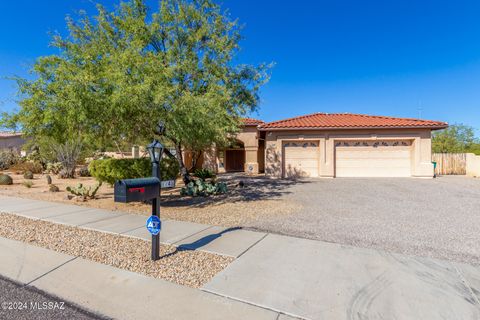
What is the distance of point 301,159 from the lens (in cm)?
1664

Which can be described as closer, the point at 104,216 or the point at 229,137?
the point at 104,216

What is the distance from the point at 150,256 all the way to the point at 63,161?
52.5ft

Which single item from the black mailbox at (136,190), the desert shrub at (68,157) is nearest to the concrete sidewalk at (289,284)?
the black mailbox at (136,190)

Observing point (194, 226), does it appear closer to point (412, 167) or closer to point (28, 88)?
point (28, 88)

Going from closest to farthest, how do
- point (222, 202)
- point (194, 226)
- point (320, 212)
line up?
point (194, 226) < point (320, 212) < point (222, 202)

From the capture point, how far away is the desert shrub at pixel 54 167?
18.0 m

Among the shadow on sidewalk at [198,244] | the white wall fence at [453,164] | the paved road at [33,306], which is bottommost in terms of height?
the paved road at [33,306]

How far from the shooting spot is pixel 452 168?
18.6 metres

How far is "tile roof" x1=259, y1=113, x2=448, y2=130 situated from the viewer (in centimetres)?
1546

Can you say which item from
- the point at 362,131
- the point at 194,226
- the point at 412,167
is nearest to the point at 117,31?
the point at 194,226

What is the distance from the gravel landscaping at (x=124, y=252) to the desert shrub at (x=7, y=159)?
21117mm

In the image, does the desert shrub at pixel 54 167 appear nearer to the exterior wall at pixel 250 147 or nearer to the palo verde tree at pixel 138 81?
the palo verde tree at pixel 138 81

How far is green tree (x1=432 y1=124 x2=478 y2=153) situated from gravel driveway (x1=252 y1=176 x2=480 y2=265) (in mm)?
24530

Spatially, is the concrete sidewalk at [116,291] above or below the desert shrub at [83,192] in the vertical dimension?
below
